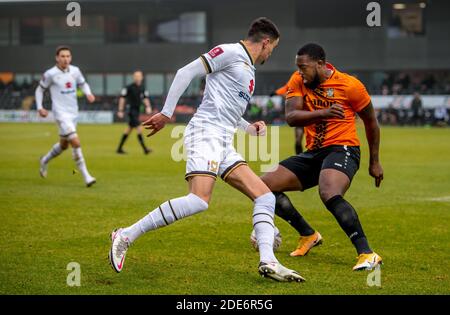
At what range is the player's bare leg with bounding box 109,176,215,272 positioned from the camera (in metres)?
7.15

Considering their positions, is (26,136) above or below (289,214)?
below

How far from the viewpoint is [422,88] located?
5159 centimetres

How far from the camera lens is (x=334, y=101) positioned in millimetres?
8508

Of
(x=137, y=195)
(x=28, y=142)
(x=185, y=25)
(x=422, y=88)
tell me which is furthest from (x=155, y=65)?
(x=137, y=195)

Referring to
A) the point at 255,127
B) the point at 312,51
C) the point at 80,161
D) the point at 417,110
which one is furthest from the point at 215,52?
the point at 417,110

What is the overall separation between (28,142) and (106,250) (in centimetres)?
2290

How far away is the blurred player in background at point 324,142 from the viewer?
813cm

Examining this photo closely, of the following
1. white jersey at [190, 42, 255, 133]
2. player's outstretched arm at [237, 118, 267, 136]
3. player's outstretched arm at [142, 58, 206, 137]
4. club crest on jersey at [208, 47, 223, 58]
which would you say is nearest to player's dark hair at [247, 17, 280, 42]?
white jersey at [190, 42, 255, 133]

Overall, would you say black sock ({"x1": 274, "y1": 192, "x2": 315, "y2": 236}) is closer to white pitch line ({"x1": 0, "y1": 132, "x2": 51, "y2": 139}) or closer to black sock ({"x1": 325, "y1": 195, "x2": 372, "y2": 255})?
black sock ({"x1": 325, "y1": 195, "x2": 372, "y2": 255})

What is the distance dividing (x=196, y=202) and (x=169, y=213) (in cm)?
27

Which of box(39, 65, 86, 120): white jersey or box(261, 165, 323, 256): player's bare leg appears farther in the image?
box(39, 65, 86, 120): white jersey

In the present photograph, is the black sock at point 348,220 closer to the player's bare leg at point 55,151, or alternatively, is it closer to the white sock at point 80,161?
the white sock at point 80,161

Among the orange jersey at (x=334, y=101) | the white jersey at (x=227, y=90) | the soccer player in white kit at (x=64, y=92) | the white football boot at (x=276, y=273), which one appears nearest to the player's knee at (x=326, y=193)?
the orange jersey at (x=334, y=101)

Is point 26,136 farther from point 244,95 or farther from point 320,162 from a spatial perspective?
point 244,95
